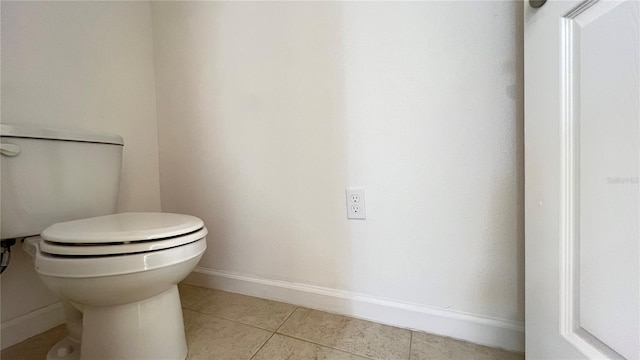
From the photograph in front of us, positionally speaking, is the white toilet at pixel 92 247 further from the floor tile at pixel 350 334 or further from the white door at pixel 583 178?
the white door at pixel 583 178

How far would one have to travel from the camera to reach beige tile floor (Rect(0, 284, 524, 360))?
69cm

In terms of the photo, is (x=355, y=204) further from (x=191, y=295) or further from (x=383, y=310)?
(x=191, y=295)

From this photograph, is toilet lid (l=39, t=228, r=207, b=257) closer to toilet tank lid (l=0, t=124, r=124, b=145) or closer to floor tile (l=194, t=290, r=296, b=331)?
toilet tank lid (l=0, t=124, r=124, b=145)

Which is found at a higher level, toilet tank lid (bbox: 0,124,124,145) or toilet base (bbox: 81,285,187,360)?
toilet tank lid (bbox: 0,124,124,145)

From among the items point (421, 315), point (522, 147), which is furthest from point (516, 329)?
point (522, 147)

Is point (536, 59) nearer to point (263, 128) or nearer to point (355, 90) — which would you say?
point (355, 90)

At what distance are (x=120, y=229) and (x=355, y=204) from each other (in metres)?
0.65

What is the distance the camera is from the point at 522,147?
0.65m

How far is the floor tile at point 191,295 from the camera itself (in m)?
0.99

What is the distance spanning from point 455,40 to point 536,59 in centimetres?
24

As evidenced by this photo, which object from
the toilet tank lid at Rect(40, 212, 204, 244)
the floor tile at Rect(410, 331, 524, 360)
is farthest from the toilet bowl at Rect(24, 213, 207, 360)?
the floor tile at Rect(410, 331, 524, 360)

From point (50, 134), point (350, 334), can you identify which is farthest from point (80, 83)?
point (350, 334)

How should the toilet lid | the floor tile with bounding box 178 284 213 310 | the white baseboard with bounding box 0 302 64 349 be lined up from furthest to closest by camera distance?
1. the floor tile with bounding box 178 284 213 310
2. the white baseboard with bounding box 0 302 64 349
3. the toilet lid

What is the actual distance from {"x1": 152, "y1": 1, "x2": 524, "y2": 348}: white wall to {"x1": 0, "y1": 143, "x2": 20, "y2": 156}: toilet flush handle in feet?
1.75
